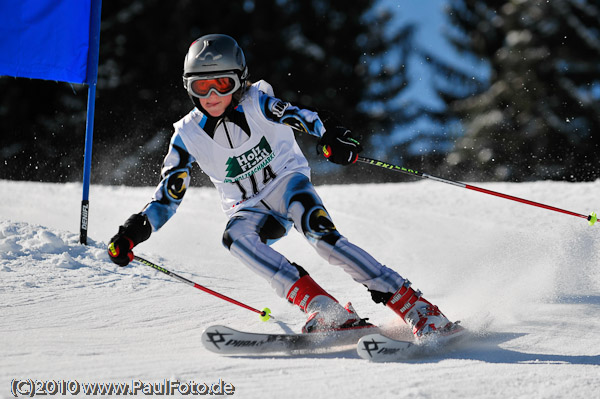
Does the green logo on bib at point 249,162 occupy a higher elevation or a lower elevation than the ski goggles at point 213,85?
lower

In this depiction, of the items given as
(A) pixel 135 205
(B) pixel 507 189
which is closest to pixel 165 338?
(A) pixel 135 205

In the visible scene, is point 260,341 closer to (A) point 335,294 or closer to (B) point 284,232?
(B) point 284,232

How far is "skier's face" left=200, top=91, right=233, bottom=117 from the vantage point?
3.43 m

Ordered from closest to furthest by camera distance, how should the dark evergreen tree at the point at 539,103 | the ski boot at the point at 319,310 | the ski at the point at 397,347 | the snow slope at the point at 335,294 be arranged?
1. the snow slope at the point at 335,294
2. the ski at the point at 397,347
3. the ski boot at the point at 319,310
4. the dark evergreen tree at the point at 539,103

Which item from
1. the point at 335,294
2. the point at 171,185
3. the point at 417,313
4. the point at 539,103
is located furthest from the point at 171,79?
the point at 417,313

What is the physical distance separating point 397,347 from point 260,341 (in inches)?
23.7

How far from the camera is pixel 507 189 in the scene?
26.6ft

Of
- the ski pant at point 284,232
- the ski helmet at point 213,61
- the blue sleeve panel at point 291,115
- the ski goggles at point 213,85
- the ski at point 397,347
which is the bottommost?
the ski at point 397,347

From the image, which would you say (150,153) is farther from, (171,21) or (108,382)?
(108,382)

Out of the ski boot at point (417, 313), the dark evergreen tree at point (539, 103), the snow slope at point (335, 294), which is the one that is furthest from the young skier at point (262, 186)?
the dark evergreen tree at point (539, 103)

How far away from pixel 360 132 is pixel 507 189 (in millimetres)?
14435

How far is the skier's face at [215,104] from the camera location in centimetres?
343

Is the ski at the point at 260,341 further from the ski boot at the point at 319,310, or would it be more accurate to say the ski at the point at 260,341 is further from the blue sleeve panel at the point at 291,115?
the blue sleeve panel at the point at 291,115

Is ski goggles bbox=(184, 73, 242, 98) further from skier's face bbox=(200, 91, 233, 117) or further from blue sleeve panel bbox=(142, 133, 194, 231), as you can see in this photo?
blue sleeve panel bbox=(142, 133, 194, 231)
